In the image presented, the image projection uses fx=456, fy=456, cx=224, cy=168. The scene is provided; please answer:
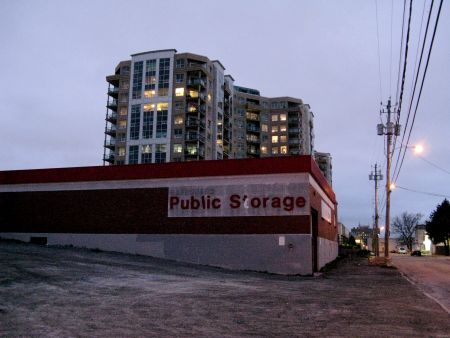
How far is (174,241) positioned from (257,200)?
644cm

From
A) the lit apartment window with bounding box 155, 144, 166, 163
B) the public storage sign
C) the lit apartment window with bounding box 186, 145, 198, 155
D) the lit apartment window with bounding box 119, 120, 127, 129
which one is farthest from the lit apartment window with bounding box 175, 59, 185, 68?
the public storage sign

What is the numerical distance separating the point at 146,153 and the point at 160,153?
276 cm

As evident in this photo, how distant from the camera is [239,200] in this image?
29484 mm

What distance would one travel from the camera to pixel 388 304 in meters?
14.2

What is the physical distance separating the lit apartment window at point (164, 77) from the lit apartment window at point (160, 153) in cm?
1021

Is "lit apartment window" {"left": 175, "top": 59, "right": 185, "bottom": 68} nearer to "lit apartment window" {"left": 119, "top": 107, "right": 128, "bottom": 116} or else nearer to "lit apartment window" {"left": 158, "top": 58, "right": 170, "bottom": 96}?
"lit apartment window" {"left": 158, "top": 58, "right": 170, "bottom": 96}

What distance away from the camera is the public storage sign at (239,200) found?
2841cm

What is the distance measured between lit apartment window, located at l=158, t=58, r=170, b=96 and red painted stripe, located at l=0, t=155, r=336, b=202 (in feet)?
171

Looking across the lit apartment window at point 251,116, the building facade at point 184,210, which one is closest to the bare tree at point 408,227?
the lit apartment window at point 251,116

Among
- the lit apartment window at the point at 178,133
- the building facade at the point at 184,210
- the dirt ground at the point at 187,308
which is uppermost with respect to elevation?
the lit apartment window at the point at 178,133

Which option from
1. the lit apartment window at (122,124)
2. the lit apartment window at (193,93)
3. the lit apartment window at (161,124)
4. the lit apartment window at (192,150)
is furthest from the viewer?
the lit apartment window at (122,124)

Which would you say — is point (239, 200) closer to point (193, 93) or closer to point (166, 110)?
point (166, 110)

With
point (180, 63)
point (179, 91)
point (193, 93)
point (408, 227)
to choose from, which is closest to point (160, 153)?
point (179, 91)

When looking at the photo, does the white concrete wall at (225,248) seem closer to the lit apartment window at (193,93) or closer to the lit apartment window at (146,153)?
the lit apartment window at (146,153)
